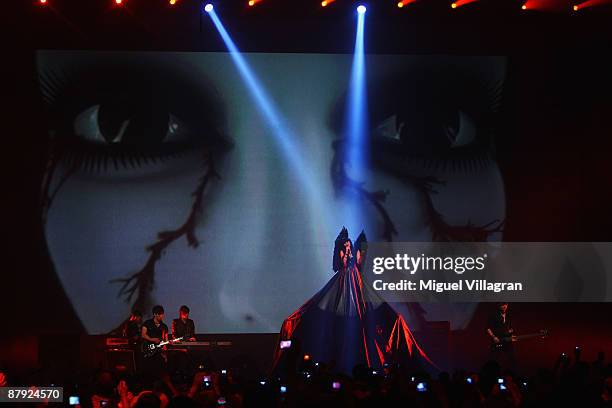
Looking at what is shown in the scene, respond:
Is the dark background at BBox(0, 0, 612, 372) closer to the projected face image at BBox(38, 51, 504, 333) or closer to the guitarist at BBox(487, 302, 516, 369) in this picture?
the projected face image at BBox(38, 51, 504, 333)

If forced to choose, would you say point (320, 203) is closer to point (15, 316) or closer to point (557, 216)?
point (557, 216)

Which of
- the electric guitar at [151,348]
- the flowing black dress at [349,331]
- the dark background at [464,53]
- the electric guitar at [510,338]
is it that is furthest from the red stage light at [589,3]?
the electric guitar at [151,348]

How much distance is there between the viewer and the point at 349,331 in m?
9.87

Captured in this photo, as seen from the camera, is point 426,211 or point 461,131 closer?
point 426,211

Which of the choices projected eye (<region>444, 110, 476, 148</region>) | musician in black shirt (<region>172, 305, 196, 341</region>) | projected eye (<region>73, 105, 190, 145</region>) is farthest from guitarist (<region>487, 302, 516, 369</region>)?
projected eye (<region>73, 105, 190, 145</region>)

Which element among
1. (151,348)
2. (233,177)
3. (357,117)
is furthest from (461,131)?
(151,348)

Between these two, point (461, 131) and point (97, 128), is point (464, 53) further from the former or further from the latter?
point (97, 128)

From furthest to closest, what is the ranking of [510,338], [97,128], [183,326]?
[97,128] → [510,338] → [183,326]

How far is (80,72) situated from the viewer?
11484 millimetres

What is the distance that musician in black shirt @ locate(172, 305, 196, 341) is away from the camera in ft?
34.9

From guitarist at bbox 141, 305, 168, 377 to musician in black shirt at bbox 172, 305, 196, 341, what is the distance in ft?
Answer: 0.46

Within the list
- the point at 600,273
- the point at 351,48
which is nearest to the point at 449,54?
the point at 351,48

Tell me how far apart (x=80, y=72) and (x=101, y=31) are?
Answer: 567mm

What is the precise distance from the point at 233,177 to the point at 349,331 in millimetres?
2789
